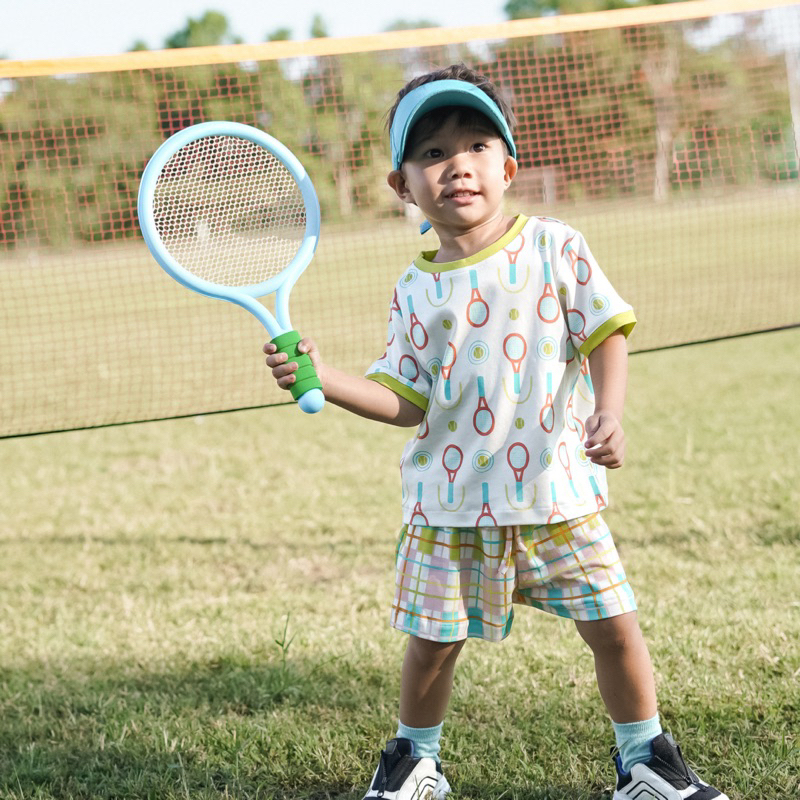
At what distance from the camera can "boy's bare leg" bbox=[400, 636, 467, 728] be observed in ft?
8.65

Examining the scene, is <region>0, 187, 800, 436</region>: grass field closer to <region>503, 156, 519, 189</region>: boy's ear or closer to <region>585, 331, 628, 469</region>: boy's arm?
<region>503, 156, 519, 189</region>: boy's ear

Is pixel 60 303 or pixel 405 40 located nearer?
pixel 405 40

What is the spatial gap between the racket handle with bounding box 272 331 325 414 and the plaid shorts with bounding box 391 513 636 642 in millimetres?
529

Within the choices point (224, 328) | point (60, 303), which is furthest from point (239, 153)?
point (60, 303)

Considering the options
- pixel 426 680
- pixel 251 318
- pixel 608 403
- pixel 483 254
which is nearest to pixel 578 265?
pixel 483 254

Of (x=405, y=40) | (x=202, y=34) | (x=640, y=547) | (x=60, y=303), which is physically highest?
(x=202, y=34)

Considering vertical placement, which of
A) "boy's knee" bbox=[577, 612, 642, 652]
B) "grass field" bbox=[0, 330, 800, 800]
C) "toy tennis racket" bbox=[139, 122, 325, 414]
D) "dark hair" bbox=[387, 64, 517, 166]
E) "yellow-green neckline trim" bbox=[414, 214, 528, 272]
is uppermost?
"dark hair" bbox=[387, 64, 517, 166]

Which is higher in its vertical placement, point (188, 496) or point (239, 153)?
point (239, 153)

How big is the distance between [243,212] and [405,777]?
1474mm

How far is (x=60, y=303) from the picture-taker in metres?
14.5

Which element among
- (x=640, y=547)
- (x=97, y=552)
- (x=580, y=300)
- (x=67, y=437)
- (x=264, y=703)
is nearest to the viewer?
(x=580, y=300)

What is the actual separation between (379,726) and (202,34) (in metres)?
87.5

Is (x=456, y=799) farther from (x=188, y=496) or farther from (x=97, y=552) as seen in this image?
(x=188, y=496)

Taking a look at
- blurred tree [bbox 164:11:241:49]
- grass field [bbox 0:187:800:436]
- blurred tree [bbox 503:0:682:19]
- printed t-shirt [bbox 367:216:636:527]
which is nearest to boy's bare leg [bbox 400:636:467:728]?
printed t-shirt [bbox 367:216:636:527]
